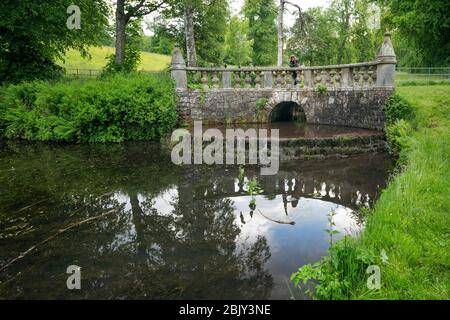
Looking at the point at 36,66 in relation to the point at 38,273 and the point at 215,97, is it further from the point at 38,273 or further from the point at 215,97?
→ the point at 38,273

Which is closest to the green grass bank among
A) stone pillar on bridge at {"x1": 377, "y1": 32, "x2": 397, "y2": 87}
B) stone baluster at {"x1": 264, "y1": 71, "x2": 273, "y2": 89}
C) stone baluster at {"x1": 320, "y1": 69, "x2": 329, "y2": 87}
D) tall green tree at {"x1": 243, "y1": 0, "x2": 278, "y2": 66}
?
stone pillar on bridge at {"x1": 377, "y1": 32, "x2": 397, "y2": 87}

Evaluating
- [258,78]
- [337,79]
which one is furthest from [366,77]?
[258,78]

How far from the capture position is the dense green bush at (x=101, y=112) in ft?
41.9

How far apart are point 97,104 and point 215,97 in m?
4.71

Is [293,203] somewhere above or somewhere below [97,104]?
below

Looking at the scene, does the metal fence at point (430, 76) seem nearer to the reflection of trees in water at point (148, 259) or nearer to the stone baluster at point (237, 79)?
the stone baluster at point (237, 79)

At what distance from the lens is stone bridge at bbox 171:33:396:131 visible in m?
13.6

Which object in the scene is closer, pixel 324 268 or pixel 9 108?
pixel 324 268

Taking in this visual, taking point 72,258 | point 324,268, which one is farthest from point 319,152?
point 72,258

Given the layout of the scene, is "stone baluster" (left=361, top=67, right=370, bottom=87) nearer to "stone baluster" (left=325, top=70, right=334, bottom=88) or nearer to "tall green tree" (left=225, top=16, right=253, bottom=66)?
"stone baluster" (left=325, top=70, right=334, bottom=88)

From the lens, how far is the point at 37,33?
16109 mm

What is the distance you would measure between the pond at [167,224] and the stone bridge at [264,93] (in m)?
4.17

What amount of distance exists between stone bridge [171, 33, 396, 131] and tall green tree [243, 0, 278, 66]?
3014 centimetres

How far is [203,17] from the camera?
88.4 ft
